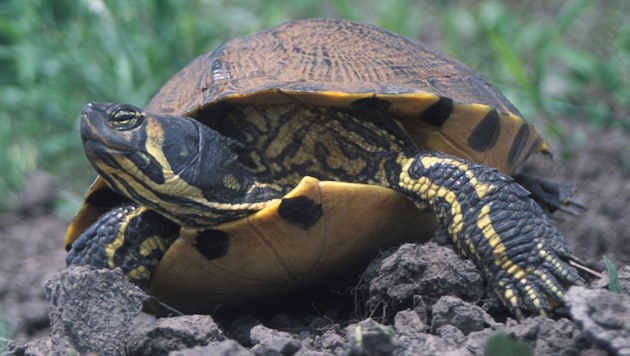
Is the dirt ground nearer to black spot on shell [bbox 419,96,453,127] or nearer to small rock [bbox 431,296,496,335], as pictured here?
black spot on shell [bbox 419,96,453,127]

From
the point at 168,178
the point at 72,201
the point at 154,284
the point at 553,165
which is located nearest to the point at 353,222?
the point at 168,178

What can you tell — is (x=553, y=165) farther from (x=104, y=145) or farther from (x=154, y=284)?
(x=104, y=145)

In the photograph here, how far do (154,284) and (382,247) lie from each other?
3.06 feet

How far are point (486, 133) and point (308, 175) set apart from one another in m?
0.74

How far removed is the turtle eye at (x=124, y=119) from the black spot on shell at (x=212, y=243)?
46 cm

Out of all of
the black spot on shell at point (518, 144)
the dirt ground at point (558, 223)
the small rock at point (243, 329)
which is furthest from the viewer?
the dirt ground at point (558, 223)

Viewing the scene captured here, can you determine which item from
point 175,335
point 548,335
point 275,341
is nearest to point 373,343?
point 275,341

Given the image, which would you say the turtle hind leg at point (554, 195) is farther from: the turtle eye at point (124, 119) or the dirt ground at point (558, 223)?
the turtle eye at point (124, 119)

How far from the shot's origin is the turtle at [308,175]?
2.45 m

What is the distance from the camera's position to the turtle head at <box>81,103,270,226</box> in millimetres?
2463

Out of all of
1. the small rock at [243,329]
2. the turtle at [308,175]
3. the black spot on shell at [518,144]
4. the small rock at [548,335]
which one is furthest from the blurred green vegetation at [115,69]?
the small rock at [548,335]

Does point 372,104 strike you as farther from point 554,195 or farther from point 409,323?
point 554,195

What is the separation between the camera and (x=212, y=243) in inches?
106

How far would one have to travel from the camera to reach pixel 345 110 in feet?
9.05
